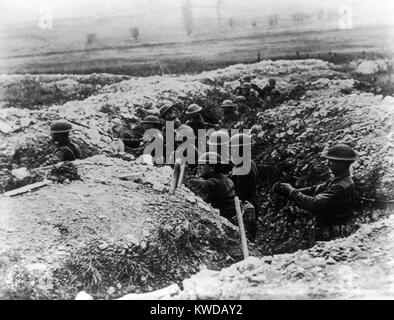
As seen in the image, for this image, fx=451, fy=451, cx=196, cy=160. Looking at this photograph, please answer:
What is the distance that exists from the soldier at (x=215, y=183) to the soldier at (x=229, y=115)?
144 inches

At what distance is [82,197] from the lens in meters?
6.11

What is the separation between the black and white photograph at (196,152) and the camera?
521cm

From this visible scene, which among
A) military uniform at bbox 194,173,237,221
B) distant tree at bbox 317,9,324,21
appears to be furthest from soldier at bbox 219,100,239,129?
military uniform at bbox 194,173,237,221

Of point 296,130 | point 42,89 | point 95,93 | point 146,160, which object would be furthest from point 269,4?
point 42,89

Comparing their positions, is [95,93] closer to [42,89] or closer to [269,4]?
[42,89]

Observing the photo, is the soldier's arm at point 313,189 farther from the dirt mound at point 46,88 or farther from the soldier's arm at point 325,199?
the dirt mound at point 46,88

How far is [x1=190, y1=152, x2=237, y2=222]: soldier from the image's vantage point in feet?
A: 19.8

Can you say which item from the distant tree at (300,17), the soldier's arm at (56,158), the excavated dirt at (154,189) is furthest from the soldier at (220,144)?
the distant tree at (300,17)

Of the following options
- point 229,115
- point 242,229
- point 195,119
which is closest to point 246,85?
point 229,115

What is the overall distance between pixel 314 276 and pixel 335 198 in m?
1.12

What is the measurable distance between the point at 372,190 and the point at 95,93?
20.7 ft

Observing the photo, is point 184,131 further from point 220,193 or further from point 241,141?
point 220,193

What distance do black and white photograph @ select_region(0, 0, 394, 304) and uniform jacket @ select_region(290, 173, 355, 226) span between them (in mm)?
Result: 24

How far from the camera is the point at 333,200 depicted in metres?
5.67
